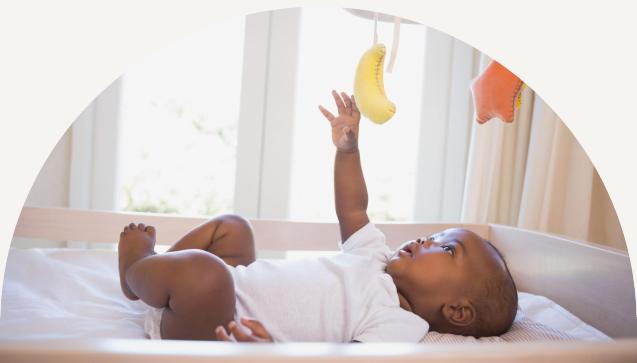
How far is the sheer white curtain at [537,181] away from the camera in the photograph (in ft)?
4.97

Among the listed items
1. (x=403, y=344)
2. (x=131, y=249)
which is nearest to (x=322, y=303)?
(x=131, y=249)

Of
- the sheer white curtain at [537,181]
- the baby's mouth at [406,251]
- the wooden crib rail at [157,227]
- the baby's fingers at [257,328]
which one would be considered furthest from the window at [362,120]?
the baby's fingers at [257,328]

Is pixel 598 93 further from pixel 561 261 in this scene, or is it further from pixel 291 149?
pixel 291 149

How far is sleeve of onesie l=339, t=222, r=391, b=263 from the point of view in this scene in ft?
3.52

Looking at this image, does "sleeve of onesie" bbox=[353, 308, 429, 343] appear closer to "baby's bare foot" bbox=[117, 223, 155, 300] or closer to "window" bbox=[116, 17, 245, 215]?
"baby's bare foot" bbox=[117, 223, 155, 300]

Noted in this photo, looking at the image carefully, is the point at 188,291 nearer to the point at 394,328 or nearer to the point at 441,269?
the point at 394,328

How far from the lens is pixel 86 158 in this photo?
1.95m

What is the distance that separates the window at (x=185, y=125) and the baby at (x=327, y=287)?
3.41ft

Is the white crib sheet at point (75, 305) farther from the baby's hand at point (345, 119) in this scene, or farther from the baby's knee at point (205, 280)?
the baby's hand at point (345, 119)

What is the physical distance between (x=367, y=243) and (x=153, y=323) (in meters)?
0.43

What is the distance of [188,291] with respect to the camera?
0.78m

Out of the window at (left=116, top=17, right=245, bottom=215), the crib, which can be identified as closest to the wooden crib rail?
the crib

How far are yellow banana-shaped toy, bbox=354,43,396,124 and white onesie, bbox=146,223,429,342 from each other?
1.07 ft

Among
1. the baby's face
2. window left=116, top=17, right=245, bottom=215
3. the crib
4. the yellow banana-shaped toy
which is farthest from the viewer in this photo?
window left=116, top=17, right=245, bottom=215
